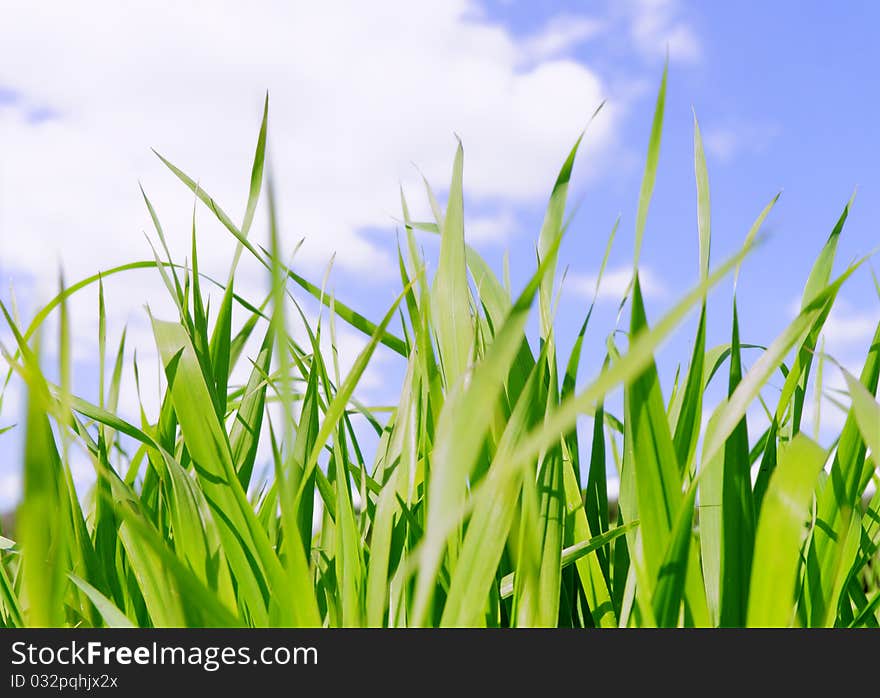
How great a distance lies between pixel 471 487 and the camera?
0.46 m

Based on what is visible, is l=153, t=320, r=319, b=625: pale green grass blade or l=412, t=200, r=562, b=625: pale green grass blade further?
l=153, t=320, r=319, b=625: pale green grass blade

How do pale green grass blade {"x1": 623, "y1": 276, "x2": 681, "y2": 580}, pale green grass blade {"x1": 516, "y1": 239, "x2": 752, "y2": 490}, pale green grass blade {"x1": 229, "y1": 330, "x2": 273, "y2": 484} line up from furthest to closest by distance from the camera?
1. pale green grass blade {"x1": 229, "y1": 330, "x2": 273, "y2": 484}
2. pale green grass blade {"x1": 623, "y1": 276, "x2": 681, "y2": 580}
3. pale green grass blade {"x1": 516, "y1": 239, "x2": 752, "y2": 490}

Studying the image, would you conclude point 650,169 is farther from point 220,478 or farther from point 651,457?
point 220,478

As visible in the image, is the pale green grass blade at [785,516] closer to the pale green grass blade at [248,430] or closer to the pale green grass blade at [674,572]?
the pale green grass blade at [674,572]

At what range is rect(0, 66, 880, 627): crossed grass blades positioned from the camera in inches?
11.9

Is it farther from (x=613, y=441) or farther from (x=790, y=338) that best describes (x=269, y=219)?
(x=613, y=441)

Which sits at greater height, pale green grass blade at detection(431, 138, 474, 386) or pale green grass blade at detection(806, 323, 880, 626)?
pale green grass blade at detection(431, 138, 474, 386)

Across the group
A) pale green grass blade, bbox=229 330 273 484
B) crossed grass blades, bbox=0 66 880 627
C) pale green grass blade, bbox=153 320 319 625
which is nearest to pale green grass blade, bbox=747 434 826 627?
crossed grass blades, bbox=0 66 880 627

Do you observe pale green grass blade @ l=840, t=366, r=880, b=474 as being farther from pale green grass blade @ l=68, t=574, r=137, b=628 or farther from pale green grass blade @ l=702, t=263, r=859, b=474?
pale green grass blade @ l=68, t=574, r=137, b=628

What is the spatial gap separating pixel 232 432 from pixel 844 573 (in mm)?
441

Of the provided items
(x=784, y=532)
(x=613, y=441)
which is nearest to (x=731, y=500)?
(x=784, y=532)

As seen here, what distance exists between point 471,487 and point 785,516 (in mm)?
191

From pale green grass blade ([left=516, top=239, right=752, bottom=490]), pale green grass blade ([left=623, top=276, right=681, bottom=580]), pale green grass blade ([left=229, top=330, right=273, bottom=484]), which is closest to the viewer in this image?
pale green grass blade ([left=516, top=239, right=752, bottom=490])
